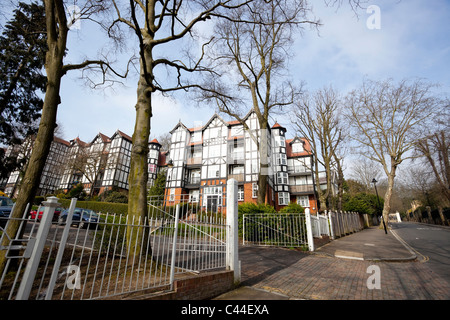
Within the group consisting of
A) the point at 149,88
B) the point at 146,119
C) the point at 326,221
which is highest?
the point at 149,88

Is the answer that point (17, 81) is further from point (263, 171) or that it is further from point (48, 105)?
point (263, 171)

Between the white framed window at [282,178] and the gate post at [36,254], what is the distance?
1190 inches

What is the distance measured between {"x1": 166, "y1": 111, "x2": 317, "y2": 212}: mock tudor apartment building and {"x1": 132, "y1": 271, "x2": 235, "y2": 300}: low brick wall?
21843 mm

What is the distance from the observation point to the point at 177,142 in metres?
32.4

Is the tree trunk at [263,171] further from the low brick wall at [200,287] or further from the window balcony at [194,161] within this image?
the window balcony at [194,161]

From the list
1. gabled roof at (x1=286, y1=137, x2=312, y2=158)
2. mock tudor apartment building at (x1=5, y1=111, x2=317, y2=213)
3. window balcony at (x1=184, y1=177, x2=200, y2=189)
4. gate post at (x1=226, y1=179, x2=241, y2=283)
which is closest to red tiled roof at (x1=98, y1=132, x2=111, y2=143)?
mock tudor apartment building at (x1=5, y1=111, x2=317, y2=213)

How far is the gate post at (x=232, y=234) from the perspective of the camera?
5.06m

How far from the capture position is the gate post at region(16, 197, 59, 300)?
208 centimetres

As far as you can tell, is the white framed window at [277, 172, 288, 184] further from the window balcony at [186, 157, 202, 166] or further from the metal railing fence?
the metal railing fence

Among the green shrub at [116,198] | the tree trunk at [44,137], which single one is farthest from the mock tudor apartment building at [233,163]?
the tree trunk at [44,137]
